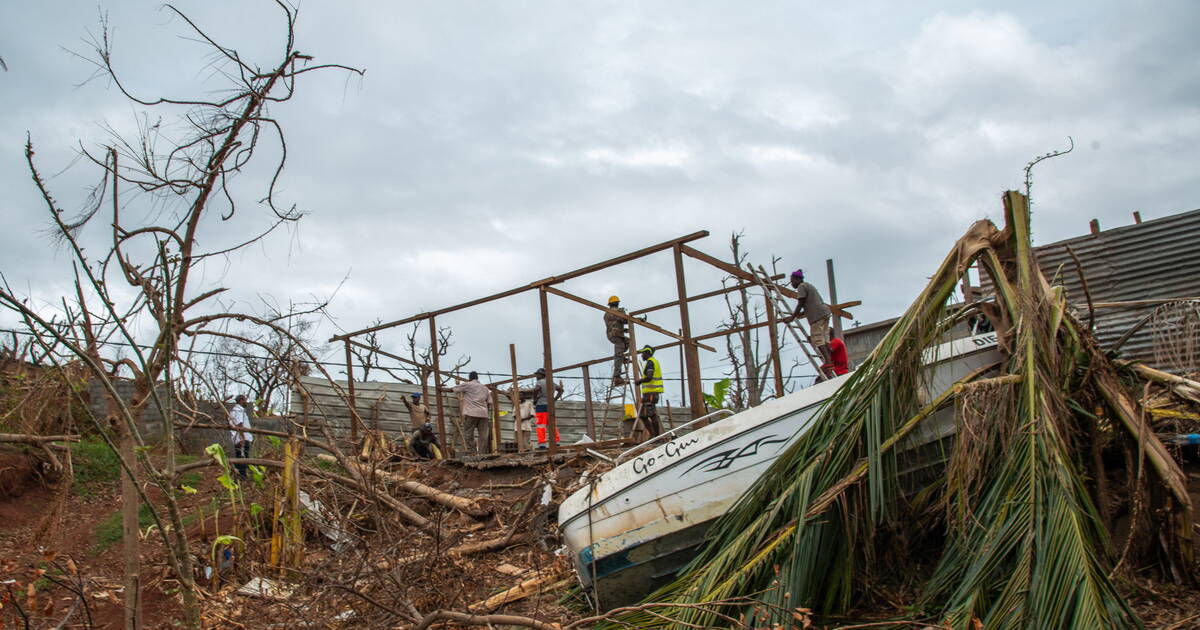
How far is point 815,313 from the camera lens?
945 centimetres

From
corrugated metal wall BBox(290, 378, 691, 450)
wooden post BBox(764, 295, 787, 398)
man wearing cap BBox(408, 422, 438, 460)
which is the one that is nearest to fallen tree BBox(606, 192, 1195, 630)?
wooden post BBox(764, 295, 787, 398)

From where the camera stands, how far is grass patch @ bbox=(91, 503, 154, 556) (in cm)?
1097

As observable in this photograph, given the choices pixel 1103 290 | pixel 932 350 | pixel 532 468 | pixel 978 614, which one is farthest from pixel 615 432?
pixel 978 614

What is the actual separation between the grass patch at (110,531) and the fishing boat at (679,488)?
6.36 metres

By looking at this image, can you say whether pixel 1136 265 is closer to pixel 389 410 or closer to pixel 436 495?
pixel 436 495

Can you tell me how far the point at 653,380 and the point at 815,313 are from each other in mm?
1960

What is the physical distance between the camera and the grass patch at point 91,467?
44.0 ft

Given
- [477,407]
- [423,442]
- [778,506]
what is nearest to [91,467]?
[423,442]

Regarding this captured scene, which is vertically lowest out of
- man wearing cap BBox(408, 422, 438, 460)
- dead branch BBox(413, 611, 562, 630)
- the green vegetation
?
dead branch BBox(413, 611, 562, 630)

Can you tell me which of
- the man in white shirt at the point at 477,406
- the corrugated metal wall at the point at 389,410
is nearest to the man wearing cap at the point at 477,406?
the man in white shirt at the point at 477,406

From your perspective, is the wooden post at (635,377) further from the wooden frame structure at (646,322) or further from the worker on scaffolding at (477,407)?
the worker on scaffolding at (477,407)

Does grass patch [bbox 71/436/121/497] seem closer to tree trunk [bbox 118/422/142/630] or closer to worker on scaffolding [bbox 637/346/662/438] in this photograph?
worker on scaffolding [bbox 637/346/662/438]

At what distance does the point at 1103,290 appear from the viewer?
1384cm

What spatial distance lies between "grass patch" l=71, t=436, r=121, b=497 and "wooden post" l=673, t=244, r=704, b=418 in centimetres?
957
